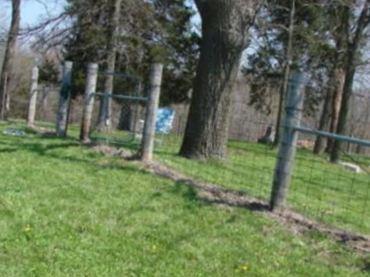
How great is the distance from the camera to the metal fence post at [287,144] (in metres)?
8.48

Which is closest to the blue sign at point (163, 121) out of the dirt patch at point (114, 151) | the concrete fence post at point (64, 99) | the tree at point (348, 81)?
the concrete fence post at point (64, 99)

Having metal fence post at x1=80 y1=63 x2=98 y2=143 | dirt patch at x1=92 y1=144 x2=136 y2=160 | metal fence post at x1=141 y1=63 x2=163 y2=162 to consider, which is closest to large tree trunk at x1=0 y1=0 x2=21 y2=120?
metal fence post at x1=80 y1=63 x2=98 y2=143

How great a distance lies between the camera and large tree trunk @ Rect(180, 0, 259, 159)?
12.9m

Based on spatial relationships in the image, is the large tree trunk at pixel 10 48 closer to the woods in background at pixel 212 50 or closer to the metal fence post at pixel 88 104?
the woods in background at pixel 212 50

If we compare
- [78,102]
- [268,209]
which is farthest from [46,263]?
[78,102]

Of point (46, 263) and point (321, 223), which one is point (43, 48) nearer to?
point (321, 223)

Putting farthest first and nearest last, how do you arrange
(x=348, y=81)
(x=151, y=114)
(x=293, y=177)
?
(x=348, y=81)
(x=293, y=177)
(x=151, y=114)

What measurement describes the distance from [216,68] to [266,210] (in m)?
4.90

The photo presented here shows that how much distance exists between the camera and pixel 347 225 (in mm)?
9062

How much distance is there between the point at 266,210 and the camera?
862 cm

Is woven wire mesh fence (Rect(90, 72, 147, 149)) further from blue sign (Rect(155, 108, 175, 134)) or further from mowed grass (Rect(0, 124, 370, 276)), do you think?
mowed grass (Rect(0, 124, 370, 276))

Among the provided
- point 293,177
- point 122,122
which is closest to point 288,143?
point 293,177

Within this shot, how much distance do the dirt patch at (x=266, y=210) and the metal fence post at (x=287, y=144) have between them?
210 mm

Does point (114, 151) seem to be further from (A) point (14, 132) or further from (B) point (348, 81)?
(B) point (348, 81)
